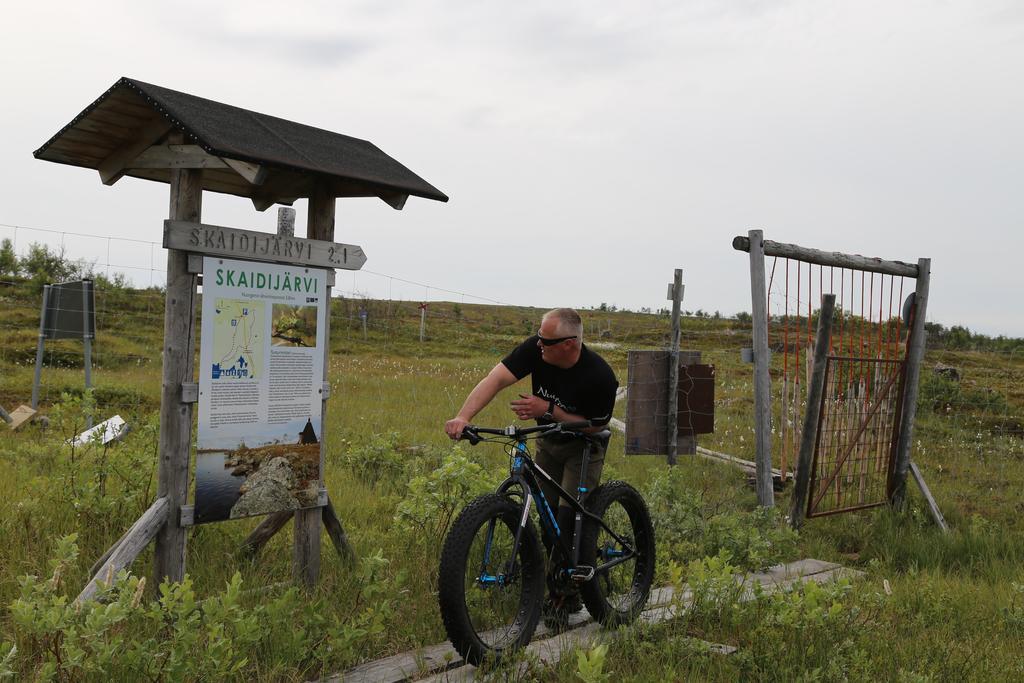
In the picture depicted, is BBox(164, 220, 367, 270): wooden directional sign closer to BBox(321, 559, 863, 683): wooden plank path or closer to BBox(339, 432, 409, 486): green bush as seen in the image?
BBox(321, 559, 863, 683): wooden plank path

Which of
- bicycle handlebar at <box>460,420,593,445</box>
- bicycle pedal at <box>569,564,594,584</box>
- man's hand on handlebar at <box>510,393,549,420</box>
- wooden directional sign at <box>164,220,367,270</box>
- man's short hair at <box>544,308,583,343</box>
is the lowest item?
bicycle pedal at <box>569,564,594,584</box>

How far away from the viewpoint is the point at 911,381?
9.98 meters

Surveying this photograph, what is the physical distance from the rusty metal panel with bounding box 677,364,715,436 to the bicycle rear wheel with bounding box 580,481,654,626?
4.19 meters

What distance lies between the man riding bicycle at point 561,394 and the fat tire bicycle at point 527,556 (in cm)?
10

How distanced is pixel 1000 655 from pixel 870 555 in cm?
329

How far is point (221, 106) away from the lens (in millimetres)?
5832

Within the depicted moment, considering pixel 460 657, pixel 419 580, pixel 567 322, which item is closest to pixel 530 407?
pixel 567 322

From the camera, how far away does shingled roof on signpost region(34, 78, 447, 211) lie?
204 inches

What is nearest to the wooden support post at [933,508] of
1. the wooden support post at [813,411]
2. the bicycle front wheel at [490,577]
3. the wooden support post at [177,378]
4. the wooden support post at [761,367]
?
the wooden support post at [813,411]

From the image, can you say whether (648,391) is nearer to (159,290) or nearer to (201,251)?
(201,251)

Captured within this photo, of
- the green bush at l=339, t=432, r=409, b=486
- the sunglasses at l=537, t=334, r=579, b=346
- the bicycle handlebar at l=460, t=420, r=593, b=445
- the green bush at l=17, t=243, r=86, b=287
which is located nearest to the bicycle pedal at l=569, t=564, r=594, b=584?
the bicycle handlebar at l=460, t=420, r=593, b=445

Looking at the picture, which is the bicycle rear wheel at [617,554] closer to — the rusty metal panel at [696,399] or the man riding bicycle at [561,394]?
the man riding bicycle at [561,394]

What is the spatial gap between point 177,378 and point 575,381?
2.53 m

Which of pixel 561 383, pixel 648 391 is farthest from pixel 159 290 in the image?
pixel 561 383
